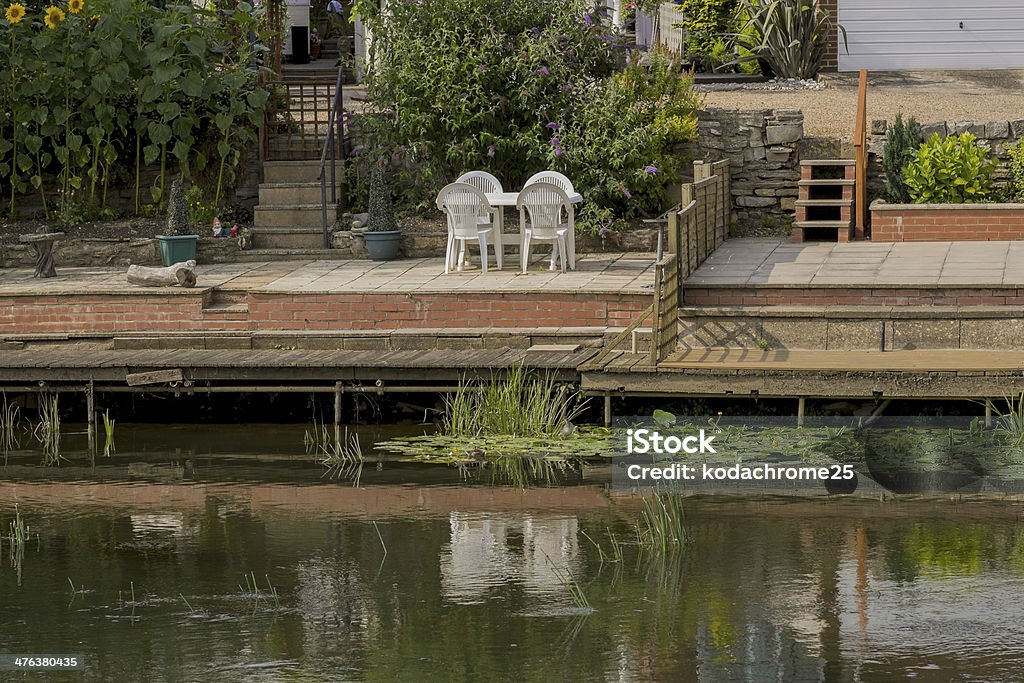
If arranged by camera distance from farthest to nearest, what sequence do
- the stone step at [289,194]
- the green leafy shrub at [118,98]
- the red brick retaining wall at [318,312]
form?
the stone step at [289,194]
the green leafy shrub at [118,98]
the red brick retaining wall at [318,312]

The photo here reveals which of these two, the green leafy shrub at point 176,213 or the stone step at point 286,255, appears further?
the stone step at point 286,255

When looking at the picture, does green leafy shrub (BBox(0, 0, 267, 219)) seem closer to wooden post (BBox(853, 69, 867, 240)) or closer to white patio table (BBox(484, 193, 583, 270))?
white patio table (BBox(484, 193, 583, 270))

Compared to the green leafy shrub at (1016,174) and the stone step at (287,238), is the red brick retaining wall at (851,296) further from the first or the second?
the stone step at (287,238)

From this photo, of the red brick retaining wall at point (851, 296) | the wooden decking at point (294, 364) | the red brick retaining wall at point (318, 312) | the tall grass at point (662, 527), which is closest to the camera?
the tall grass at point (662, 527)

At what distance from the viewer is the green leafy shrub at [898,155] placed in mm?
15625

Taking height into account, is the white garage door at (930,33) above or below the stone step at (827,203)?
above

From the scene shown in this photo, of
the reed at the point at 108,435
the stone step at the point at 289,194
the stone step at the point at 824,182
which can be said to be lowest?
the reed at the point at 108,435

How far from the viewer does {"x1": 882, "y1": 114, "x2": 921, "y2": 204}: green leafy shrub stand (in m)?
15.6

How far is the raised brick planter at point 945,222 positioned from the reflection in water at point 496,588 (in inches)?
214

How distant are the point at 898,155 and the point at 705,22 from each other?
5665mm

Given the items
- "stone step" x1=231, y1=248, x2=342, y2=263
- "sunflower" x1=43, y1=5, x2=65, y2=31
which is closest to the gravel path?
"stone step" x1=231, y1=248, x2=342, y2=263

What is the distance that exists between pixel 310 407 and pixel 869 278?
4564 millimetres

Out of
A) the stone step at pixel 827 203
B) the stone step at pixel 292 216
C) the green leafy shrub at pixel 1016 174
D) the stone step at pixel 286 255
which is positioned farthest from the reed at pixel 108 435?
the green leafy shrub at pixel 1016 174

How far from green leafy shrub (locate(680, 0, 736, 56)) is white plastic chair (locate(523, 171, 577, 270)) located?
6034 mm
